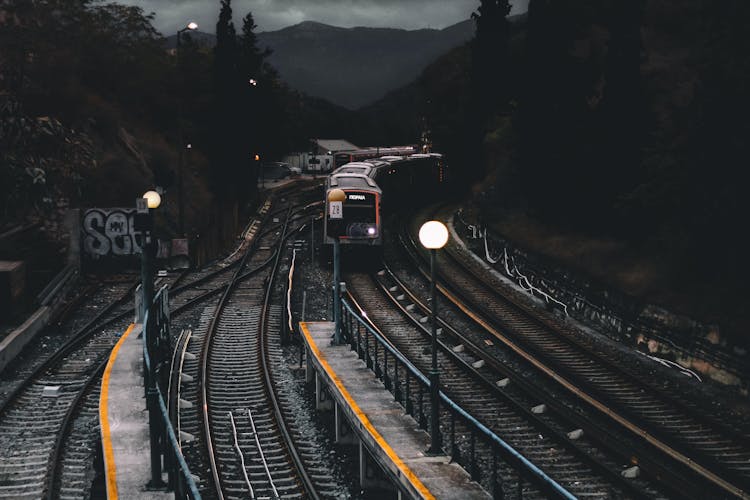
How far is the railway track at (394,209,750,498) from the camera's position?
472 inches

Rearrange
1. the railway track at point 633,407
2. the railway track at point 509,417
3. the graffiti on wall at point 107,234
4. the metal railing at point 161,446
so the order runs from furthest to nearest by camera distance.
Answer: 1. the graffiti on wall at point 107,234
2. the railway track at point 633,407
3. the railway track at point 509,417
4. the metal railing at point 161,446

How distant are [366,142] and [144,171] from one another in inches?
3542

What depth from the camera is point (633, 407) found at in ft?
50.7

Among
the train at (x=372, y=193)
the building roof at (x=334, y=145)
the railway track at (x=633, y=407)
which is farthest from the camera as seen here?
the building roof at (x=334, y=145)

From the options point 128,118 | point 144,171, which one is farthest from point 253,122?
point 144,171

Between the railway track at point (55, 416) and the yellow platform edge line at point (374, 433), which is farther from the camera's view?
the railway track at point (55, 416)

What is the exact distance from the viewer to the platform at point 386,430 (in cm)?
981

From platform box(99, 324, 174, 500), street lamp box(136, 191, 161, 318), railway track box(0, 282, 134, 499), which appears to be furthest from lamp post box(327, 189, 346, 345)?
railway track box(0, 282, 134, 499)

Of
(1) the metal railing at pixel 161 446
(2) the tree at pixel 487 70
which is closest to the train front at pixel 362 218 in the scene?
(1) the metal railing at pixel 161 446

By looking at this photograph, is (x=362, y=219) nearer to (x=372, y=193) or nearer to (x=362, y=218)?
(x=362, y=218)

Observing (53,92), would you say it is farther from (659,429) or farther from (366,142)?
(366,142)

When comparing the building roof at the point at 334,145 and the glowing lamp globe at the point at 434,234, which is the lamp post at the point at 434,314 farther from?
the building roof at the point at 334,145

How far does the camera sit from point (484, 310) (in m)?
23.8

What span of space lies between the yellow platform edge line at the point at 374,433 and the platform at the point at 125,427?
3.10 m
